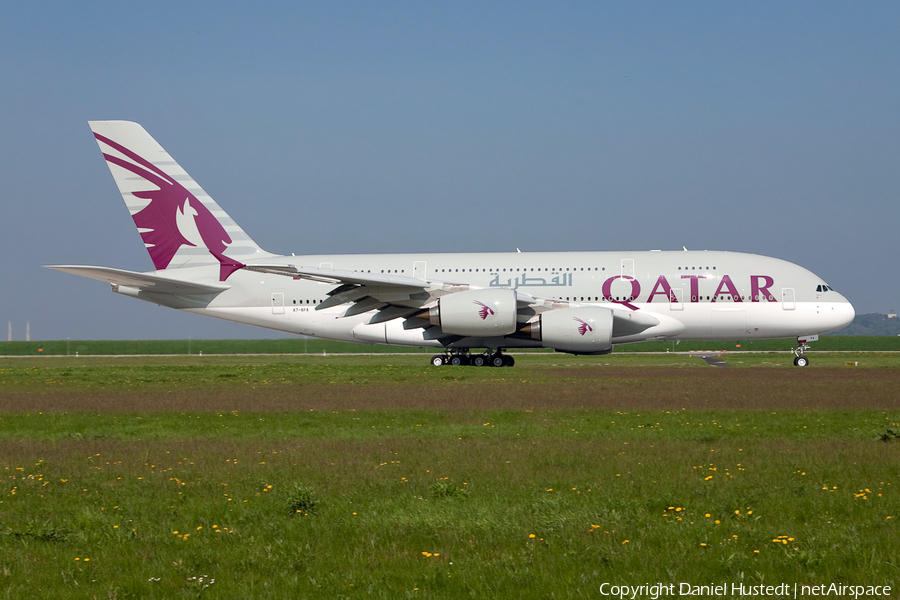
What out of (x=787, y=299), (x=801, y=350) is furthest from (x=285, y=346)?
(x=787, y=299)

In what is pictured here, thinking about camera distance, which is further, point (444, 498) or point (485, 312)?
point (485, 312)

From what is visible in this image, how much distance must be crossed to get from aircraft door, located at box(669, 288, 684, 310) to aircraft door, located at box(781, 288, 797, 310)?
3.87 m

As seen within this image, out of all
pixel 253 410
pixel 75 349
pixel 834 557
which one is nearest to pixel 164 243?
pixel 253 410

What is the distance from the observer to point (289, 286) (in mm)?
32906

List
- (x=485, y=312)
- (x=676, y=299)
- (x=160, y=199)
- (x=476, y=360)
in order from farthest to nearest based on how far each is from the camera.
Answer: (x=160, y=199), (x=476, y=360), (x=676, y=299), (x=485, y=312)

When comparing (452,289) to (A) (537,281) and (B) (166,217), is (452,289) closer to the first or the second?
(A) (537,281)

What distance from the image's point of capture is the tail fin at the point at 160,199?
32.6 m

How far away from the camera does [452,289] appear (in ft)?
98.4

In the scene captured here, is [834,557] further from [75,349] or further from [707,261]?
[75,349]

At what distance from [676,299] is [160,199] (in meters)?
20.2

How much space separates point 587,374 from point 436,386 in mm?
6712

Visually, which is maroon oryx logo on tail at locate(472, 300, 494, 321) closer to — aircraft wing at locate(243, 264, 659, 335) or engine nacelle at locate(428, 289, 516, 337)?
engine nacelle at locate(428, 289, 516, 337)

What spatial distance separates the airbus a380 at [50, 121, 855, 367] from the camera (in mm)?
28812

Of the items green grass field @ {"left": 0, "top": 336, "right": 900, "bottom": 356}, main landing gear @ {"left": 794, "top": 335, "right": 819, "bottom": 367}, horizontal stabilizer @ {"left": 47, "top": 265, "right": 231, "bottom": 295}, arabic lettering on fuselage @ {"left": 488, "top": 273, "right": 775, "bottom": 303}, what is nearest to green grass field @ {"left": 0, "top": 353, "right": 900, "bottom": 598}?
horizontal stabilizer @ {"left": 47, "top": 265, "right": 231, "bottom": 295}
